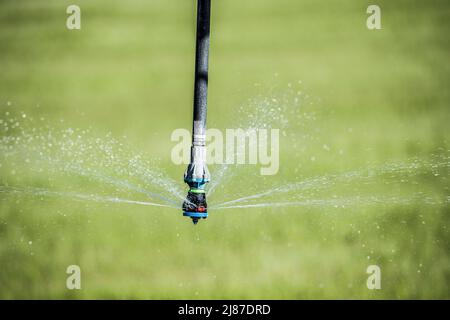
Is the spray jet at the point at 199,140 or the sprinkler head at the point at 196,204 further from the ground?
the spray jet at the point at 199,140

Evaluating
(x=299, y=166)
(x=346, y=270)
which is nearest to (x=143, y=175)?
(x=299, y=166)

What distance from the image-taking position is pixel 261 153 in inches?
63.4

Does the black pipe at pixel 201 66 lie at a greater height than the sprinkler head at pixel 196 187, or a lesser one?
greater

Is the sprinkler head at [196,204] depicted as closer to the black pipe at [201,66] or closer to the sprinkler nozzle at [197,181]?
the sprinkler nozzle at [197,181]

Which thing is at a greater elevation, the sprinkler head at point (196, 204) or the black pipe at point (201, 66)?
the black pipe at point (201, 66)

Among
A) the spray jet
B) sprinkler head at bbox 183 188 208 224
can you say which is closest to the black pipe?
the spray jet

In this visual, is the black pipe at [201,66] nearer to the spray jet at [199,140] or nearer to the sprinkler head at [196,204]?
the spray jet at [199,140]

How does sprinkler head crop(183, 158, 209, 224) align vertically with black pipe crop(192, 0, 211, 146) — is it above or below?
below

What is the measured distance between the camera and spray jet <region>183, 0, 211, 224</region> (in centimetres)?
120

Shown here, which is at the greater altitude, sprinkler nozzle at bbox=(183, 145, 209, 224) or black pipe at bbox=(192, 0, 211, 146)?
black pipe at bbox=(192, 0, 211, 146)

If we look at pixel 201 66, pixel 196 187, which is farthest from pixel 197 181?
pixel 201 66

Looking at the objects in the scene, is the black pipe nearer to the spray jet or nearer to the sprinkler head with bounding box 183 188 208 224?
the spray jet

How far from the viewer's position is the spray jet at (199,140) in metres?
1.20

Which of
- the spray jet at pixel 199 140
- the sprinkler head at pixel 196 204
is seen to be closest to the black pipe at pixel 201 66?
the spray jet at pixel 199 140
